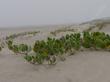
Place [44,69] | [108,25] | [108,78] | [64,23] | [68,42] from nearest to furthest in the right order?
1. [108,78]
2. [44,69]
3. [68,42]
4. [108,25]
5. [64,23]

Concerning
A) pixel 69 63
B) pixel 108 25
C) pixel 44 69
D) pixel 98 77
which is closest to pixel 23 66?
pixel 44 69

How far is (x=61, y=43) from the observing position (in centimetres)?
523

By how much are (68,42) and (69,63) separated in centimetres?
66

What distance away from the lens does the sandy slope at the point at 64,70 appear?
13.7ft

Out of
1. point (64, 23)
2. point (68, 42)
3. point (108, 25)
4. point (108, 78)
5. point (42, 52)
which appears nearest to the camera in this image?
point (108, 78)

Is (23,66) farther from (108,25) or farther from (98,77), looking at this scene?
(108,25)

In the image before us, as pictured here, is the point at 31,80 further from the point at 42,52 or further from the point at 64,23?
the point at 64,23

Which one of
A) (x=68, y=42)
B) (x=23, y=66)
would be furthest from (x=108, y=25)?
(x=23, y=66)

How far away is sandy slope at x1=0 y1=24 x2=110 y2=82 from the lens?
4168mm

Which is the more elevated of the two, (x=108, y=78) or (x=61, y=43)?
(x=61, y=43)

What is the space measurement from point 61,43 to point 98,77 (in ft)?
4.07

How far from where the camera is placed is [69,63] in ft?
15.5

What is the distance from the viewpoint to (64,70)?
175 inches

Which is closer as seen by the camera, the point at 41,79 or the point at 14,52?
the point at 41,79
